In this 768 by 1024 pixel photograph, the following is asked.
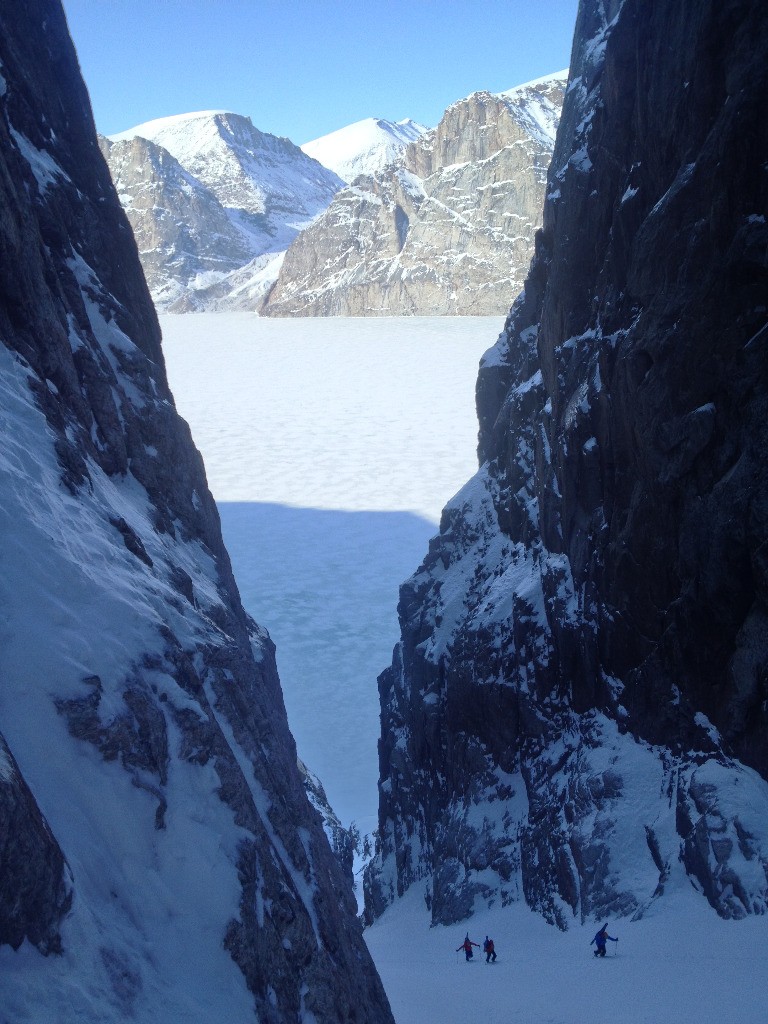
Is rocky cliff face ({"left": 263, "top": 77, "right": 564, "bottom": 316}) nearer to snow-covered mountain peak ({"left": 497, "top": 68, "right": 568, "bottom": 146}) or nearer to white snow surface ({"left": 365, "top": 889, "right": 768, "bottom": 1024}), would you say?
snow-covered mountain peak ({"left": 497, "top": 68, "right": 568, "bottom": 146})

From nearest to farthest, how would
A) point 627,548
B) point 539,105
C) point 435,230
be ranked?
point 627,548, point 435,230, point 539,105

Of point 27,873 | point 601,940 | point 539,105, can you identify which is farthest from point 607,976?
point 539,105

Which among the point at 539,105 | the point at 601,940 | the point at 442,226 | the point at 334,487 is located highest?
the point at 539,105

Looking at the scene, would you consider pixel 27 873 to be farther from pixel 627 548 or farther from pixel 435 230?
pixel 435 230

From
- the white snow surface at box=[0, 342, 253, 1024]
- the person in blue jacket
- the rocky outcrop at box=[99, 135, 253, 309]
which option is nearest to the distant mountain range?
the rocky outcrop at box=[99, 135, 253, 309]

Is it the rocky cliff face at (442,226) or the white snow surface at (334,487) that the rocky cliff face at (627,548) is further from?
the rocky cliff face at (442,226)

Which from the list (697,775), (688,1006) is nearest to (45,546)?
(688,1006)

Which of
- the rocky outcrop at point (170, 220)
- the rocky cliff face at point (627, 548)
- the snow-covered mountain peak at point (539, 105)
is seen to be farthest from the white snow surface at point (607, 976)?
the rocky outcrop at point (170, 220)
